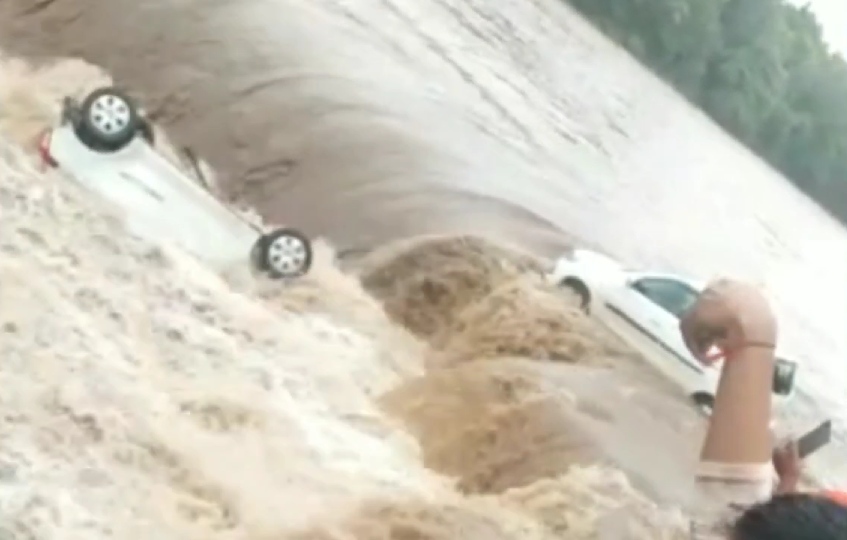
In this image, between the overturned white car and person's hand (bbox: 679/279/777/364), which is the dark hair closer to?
person's hand (bbox: 679/279/777/364)

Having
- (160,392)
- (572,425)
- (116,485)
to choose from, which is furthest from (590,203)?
(116,485)

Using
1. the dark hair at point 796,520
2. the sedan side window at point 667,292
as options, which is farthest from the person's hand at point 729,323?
the sedan side window at point 667,292

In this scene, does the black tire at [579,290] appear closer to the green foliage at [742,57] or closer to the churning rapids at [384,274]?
the churning rapids at [384,274]

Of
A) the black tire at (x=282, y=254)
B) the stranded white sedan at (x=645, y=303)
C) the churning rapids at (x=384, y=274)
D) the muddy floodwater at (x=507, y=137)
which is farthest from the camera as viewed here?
the muddy floodwater at (x=507, y=137)

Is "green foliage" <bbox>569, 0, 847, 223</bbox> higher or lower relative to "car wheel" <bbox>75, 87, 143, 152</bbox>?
higher

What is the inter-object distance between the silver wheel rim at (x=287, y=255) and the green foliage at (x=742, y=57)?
0.59 metres

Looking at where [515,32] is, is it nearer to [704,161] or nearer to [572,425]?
[704,161]

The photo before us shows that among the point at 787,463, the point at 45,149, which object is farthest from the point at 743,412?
the point at 45,149

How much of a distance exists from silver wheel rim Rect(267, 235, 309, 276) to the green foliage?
59cm

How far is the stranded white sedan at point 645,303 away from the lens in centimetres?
206

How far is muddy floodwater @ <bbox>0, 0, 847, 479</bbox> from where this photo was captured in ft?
7.09

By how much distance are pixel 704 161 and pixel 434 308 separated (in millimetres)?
452

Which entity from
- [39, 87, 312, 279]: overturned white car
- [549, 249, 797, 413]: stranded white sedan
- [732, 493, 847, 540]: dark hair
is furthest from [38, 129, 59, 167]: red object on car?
[732, 493, 847, 540]: dark hair

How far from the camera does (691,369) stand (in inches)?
79.8
